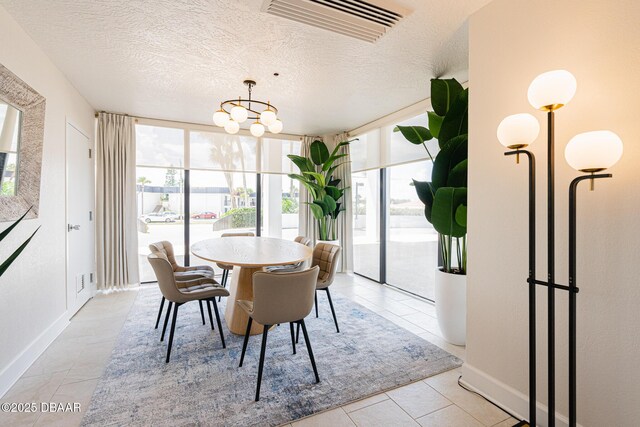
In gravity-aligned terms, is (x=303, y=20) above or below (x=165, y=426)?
above

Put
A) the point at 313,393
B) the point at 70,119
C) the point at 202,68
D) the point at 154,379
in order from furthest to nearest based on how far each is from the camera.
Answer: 1. the point at 70,119
2. the point at 202,68
3. the point at 154,379
4. the point at 313,393

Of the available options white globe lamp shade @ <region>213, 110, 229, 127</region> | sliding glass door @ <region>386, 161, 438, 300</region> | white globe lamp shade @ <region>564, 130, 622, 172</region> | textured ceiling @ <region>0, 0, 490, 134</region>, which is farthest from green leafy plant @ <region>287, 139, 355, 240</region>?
white globe lamp shade @ <region>564, 130, 622, 172</region>

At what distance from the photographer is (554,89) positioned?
4.43ft

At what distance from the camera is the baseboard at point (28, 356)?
205 cm

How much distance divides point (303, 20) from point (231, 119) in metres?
1.34

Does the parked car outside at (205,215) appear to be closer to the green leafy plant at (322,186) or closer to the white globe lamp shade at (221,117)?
the green leafy plant at (322,186)

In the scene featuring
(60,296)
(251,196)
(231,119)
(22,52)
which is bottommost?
(60,296)

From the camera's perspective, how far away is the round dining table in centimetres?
245

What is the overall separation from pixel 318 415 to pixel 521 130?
190 centimetres

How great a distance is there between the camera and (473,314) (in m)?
2.14

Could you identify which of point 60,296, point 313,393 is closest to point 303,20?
point 313,393

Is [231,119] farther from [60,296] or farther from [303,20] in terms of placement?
[60,296]

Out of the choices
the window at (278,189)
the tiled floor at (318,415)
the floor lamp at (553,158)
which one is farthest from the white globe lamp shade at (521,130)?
the window at (278,189)

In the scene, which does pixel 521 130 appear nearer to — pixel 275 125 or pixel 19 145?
pixel 275 125
